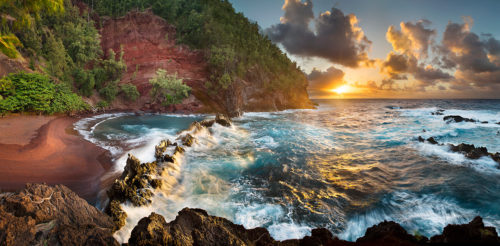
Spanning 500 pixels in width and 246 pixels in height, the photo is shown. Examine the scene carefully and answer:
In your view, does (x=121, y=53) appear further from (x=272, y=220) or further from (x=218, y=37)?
(x=272, y=220)

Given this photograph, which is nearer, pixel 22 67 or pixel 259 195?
pixel 259 195

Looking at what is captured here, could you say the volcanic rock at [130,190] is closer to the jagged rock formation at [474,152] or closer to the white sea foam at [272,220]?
the white sea foam at [272,220]

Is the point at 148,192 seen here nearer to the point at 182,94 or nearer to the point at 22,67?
the point at 22,67

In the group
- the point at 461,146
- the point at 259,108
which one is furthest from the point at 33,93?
the point at 259,108

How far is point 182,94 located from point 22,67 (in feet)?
57.9

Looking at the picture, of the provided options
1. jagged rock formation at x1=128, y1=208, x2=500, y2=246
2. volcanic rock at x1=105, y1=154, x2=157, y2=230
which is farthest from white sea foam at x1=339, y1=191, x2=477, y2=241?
volcanic rock at x1=105, y1=154, x2=157, y2=230

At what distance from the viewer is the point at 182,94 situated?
3297 cm

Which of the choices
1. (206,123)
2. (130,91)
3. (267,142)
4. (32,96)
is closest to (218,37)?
(130,91)

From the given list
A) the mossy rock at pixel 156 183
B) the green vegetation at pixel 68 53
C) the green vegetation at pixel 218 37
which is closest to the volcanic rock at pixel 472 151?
the mossy rock at pixel 156 183

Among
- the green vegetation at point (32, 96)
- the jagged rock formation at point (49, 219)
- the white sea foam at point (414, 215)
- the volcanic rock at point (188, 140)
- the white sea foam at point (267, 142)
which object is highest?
the green vegetation at point (32, 96)

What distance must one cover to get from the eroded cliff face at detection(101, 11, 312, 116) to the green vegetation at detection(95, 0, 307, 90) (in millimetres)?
1876

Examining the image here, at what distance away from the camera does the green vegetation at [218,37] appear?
120ft

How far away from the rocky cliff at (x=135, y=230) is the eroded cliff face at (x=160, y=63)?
1129 inches

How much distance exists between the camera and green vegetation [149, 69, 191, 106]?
29.5m
